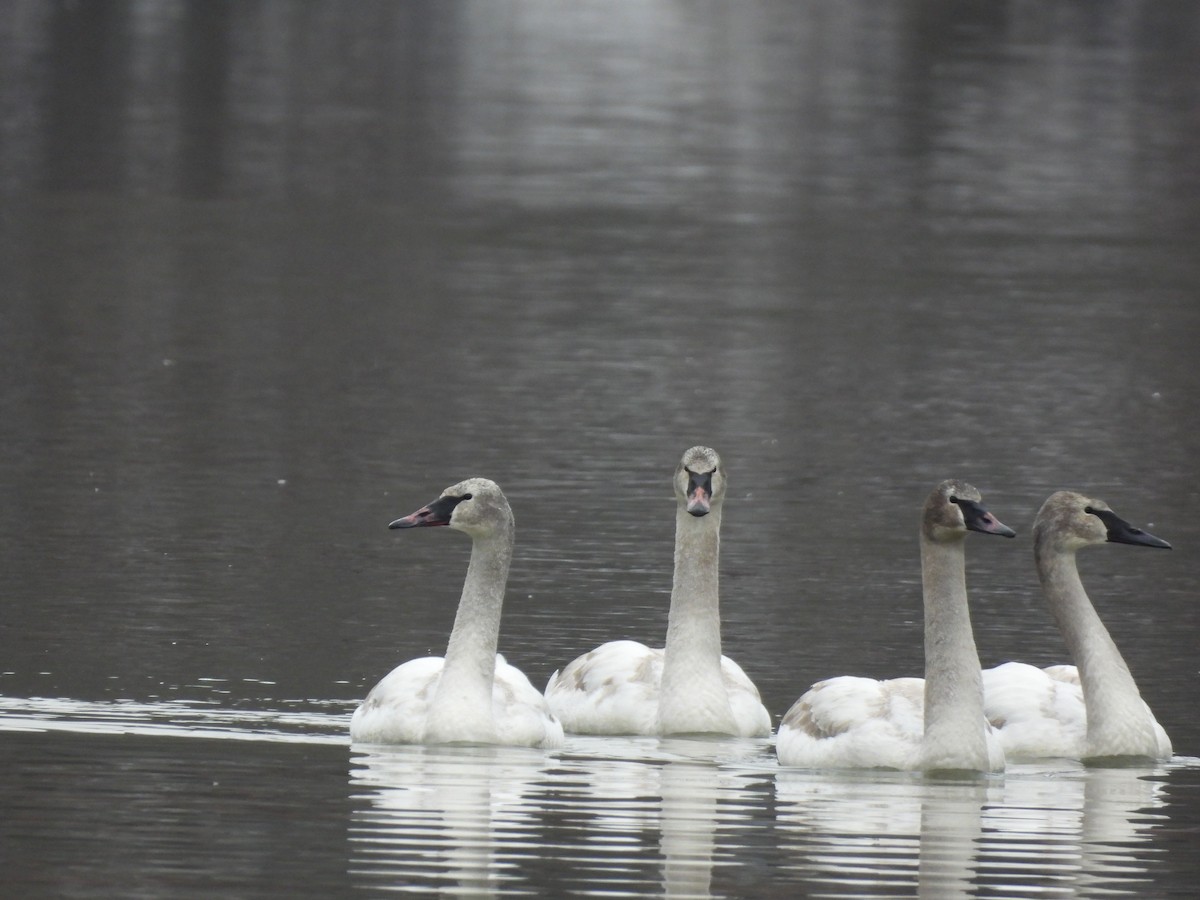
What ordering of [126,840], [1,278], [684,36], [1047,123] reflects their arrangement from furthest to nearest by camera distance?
[684,36] < [1047,123] < [1,278] < [126,840]

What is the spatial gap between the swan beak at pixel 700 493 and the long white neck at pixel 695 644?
0.37 meters

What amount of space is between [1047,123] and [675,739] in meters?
47.8

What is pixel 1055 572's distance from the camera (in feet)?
43.3

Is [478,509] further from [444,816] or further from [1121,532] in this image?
[1121,532]

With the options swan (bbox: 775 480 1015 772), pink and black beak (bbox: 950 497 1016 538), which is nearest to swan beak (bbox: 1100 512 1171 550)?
swan (bbox: 775 480 1015 772)

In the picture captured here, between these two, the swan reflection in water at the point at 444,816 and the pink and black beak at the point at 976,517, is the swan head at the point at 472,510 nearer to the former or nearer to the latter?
the swan reflection in water at the point at 444,816

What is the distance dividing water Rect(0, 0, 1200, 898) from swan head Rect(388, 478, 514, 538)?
3.34ft

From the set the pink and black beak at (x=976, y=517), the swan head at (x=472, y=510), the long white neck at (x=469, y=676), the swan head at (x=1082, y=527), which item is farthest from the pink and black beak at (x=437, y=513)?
the swan head at (x=1082, y=527)

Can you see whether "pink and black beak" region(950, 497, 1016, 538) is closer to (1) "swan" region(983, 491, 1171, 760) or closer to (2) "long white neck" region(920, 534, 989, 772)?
(2) "long white neck" region(920, 534, 989, 772)

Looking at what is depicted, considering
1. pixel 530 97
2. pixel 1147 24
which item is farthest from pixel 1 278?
pixel 1147 24

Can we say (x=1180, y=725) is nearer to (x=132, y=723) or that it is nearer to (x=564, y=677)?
(x=564, y=677)

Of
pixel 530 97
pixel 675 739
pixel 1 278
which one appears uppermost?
pixel 530 97

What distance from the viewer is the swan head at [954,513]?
1202 cm

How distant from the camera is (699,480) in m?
13.1
